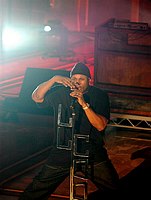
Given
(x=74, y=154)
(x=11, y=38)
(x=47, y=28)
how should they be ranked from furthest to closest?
(x=11, y=38) < (x=47, y=28) < (x=74, y=154)

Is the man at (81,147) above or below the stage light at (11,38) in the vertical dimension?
below

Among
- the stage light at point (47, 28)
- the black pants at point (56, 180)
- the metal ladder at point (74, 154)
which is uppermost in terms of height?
the stage light at point (47, 28)

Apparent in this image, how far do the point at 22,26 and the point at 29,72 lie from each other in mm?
9846

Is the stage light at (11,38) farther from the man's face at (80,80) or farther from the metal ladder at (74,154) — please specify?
the metal ladder at (74,154)

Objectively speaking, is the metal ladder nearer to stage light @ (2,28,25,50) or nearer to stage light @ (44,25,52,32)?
stage light @ (2,28,25,50)

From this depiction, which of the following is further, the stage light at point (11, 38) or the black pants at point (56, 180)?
the stage light at point (11, 38)

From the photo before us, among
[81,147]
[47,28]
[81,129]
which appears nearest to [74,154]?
[81,147]

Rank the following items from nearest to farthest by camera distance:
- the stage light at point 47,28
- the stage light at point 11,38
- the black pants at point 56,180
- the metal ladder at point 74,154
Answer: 1. the metal ladder at point 74,154
2. the black pants at point 56,180
3. the stage light at point 11,38
4. the stage light at point 47,28

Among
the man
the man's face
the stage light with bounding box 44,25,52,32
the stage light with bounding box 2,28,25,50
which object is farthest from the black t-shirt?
the stage light with bounding box 44,25,52,32

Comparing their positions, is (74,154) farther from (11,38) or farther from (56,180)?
(11,38)

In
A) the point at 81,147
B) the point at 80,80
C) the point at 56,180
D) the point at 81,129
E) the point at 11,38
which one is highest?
the point at 11,38

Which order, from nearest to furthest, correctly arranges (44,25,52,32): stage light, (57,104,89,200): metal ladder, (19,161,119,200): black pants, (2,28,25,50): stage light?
(57,104,89,200): metal ladder → (19,161,119,200): black pants → (2,28,25,50): stage light → (44,25,52,32): stage light

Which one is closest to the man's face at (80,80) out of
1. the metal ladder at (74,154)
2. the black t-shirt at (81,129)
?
the black t-shirt at (81,129)

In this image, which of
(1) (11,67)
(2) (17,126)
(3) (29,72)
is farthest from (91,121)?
(1) (11,67)
